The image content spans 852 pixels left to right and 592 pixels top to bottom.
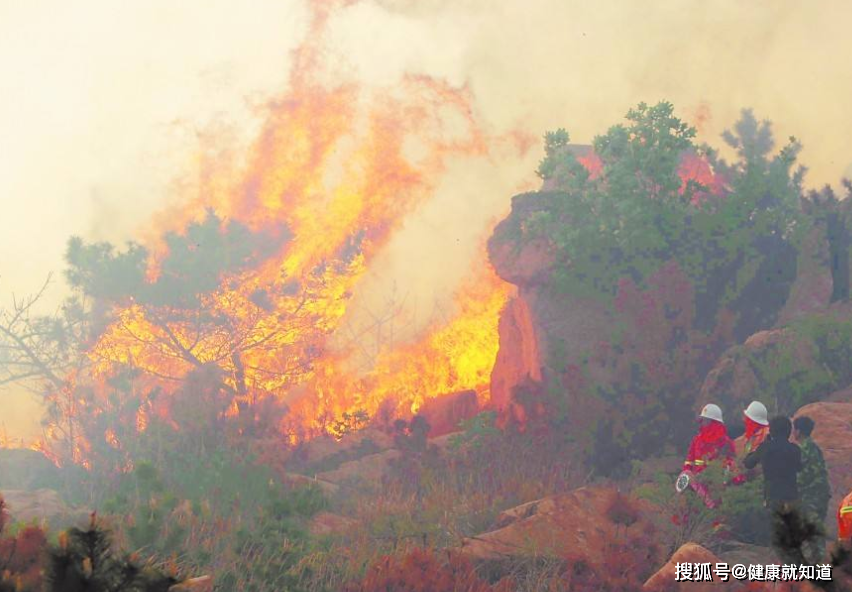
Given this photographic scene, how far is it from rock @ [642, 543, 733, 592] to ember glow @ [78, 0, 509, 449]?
12.0m

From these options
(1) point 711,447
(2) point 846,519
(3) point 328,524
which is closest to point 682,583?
(2) point 846,519

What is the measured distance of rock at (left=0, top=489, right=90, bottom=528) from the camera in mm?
12125

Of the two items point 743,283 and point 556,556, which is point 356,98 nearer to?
point 743,283

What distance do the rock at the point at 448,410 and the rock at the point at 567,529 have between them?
913 centimetres

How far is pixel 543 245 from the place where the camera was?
61.6 ft

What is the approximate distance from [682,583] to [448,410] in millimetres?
12913

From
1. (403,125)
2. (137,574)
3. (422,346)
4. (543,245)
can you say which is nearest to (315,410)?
(422,346)

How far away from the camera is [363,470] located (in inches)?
674

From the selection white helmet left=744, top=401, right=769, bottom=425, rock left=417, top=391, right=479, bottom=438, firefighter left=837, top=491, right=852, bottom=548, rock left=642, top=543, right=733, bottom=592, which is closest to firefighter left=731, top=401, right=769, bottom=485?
white helmet left=744, top=401, right=769, bottom=425

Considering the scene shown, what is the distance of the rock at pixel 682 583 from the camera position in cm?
850

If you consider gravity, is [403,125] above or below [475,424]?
above

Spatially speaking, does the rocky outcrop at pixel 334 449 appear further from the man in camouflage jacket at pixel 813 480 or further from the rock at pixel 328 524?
the man in camouflage jacket at pixel 813 480

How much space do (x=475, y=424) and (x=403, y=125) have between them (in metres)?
11.0

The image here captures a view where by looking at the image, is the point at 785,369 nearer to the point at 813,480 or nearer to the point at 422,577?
the point at 813,480
